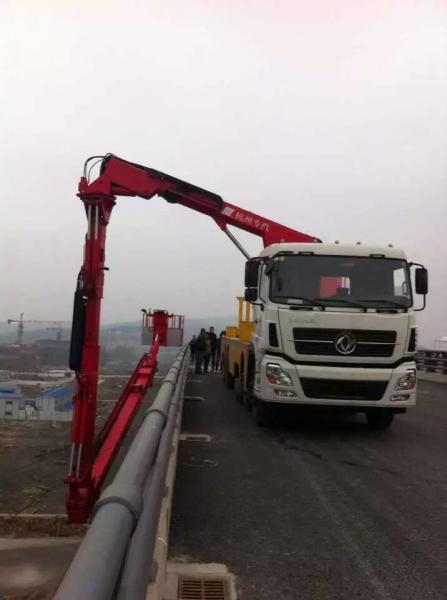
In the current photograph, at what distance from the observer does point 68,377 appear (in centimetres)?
1541

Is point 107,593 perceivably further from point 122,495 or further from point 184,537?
point 184,537

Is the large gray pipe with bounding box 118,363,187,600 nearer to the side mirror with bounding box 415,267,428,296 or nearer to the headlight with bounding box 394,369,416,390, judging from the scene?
the headlight with bounding box 394,369,416,390

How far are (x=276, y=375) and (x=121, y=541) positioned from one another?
712cm

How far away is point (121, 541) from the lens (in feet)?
5.52

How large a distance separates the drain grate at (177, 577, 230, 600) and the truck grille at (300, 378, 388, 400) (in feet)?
16.6

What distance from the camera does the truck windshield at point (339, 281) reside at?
883cm

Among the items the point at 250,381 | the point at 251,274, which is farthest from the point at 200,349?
the point at 251,274

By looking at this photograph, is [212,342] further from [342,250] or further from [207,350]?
[342,250]

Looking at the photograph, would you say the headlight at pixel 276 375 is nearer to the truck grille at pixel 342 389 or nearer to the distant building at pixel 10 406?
the truck grille at pixel 342 389

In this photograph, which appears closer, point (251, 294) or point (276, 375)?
point (276, 375)

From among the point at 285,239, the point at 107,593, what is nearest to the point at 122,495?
the point at 107,593

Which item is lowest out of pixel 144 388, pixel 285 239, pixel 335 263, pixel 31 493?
pixel 31 493

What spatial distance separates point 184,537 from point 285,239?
25.6 ft

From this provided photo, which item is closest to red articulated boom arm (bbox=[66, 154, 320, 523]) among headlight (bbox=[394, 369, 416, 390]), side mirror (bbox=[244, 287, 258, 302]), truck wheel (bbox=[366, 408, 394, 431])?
side mirror (bbox=[244, 287, 258, 302])
